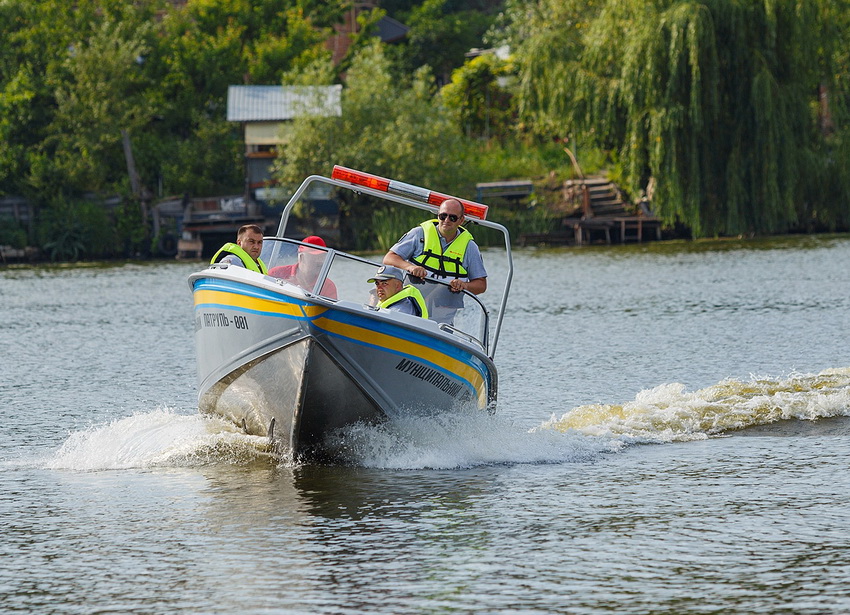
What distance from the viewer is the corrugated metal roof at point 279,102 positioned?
51.4 meters

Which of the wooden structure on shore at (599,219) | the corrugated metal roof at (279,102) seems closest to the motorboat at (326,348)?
the wooden structure on shore at (599,219)

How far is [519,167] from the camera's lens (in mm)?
56719

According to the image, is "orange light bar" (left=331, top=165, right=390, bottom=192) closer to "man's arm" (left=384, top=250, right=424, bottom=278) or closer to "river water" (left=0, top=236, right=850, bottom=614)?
"man's arm" (left=384, top=250, right=424, bottom=278)

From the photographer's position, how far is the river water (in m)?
7.13

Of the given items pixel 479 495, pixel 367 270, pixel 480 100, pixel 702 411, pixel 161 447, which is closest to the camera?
pixel 479 495

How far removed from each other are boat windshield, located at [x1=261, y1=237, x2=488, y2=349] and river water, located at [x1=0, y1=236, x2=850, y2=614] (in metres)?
0.82

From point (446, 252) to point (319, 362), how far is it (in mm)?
1580

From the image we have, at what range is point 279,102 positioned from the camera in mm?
55500

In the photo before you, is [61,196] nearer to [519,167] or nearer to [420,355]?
[519,167]

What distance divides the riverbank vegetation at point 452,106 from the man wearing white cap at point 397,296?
2935 cm

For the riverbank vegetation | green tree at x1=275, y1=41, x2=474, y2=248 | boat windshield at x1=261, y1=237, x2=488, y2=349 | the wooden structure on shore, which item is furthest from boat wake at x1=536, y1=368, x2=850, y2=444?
green tree at x1=275, y1=41, x2=474, y2=248

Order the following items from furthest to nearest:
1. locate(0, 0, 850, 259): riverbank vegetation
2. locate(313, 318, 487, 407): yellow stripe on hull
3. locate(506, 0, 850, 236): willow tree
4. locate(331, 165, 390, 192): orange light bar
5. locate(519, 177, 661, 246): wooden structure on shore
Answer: locate(519, 177, 661, 246): wooden structure on shore, locate(0, 0, 850, 259): riverbank vegetation, locate(506, 0, 850, 236): willow tree, locate(331, 165, 390, 192): orange light bar, locate(313, 318, 487, 407): yellow stripe on hull

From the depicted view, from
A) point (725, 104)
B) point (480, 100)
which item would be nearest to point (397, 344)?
point (725, 104)

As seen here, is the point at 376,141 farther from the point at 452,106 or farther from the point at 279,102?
the point at 452,106
